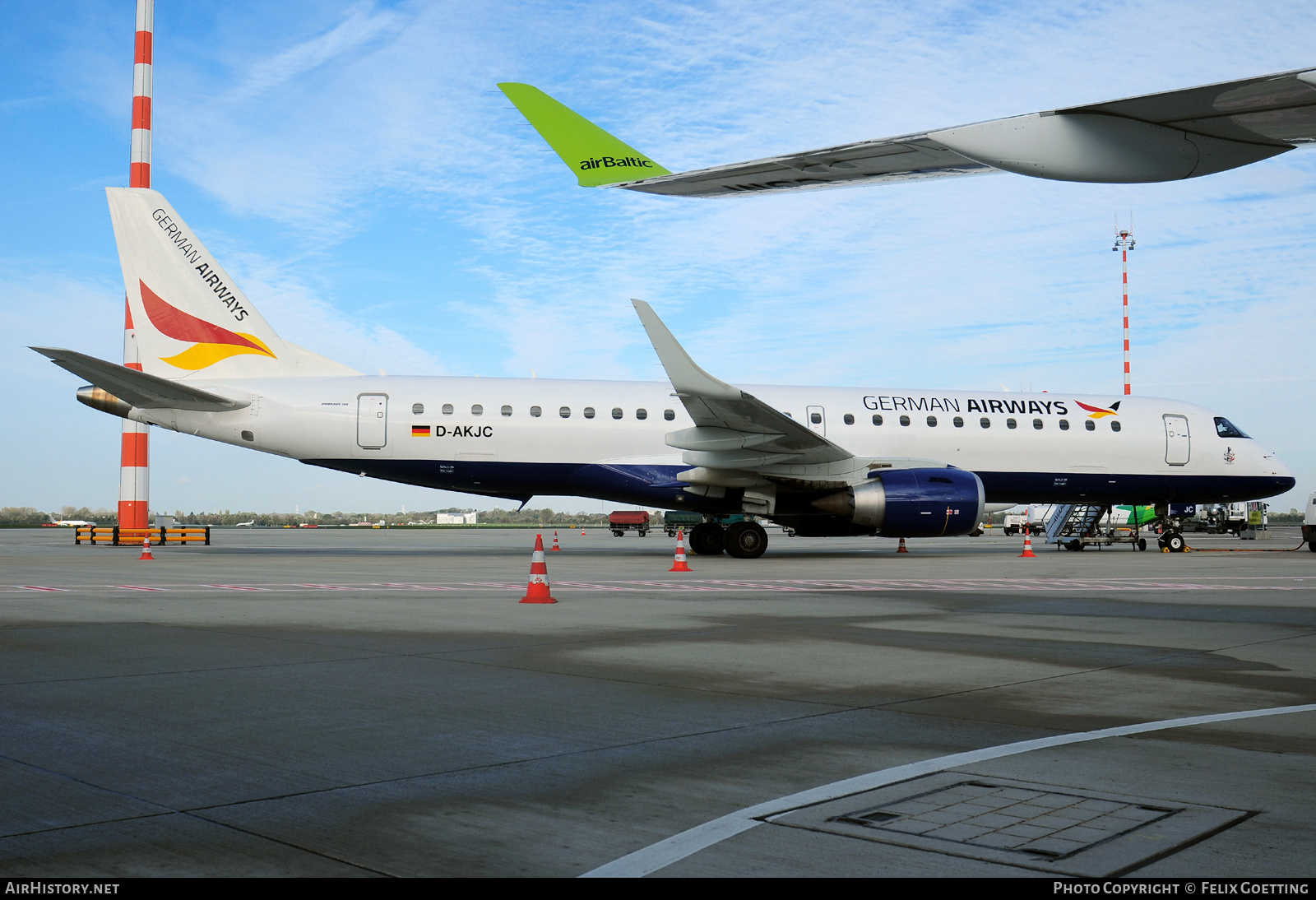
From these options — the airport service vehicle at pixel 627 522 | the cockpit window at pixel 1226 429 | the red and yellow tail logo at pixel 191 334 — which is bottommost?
the airport service vehicle at pixel 627 522

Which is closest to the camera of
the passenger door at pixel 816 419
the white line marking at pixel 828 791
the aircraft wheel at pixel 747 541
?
the white line marking at pixel 828 791

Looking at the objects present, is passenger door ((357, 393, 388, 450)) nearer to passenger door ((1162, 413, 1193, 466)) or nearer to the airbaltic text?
the airbaltic text

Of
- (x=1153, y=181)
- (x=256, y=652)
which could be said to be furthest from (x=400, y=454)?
(x=1153, y=181)

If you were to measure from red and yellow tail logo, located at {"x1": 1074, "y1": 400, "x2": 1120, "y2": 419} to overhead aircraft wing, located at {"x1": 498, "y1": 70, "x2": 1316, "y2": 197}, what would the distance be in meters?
19.9

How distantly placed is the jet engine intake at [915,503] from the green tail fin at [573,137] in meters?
12.9

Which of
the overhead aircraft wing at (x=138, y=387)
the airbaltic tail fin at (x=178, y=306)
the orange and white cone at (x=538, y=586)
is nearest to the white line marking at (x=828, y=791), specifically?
the orange and white cone at (x=538, y=586)

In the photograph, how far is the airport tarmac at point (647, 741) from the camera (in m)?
3.13

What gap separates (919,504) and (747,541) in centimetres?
389

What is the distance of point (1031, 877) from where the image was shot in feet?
9.48

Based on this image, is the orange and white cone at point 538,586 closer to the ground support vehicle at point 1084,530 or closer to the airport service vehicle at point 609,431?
the airport service vehicle at point 609,431

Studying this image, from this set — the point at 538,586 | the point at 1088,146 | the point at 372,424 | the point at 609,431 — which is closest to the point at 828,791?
the point at 1088,146

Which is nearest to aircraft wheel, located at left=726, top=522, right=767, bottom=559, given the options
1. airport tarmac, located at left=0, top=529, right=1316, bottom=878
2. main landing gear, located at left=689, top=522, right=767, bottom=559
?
main landing gear, located at left=689, top=522, right=767, bottom=559

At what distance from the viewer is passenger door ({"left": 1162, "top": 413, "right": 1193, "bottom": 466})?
2452cm

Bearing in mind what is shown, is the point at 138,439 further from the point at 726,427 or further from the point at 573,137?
the point at 573,137
